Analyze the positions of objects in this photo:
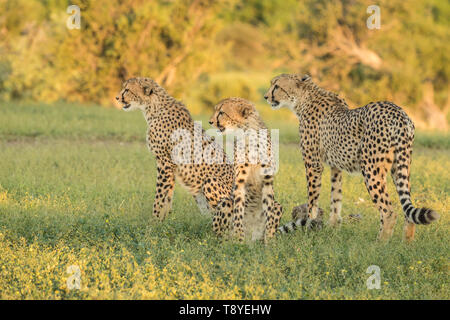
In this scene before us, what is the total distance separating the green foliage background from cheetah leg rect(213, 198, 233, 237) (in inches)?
521

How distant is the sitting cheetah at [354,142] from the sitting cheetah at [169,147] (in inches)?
36.8

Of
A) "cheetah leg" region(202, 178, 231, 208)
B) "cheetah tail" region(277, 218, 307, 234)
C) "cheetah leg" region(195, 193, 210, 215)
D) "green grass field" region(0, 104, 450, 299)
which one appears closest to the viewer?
"green grass field" region(0, 104, 450, 299)

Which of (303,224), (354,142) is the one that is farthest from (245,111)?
(303,224)

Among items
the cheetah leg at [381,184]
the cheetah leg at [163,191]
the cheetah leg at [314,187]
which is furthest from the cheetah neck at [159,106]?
the cheetah leg at [381,184]

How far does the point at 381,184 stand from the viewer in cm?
661

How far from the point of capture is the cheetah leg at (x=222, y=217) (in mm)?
6711

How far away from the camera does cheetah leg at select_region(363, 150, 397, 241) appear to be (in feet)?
21.6

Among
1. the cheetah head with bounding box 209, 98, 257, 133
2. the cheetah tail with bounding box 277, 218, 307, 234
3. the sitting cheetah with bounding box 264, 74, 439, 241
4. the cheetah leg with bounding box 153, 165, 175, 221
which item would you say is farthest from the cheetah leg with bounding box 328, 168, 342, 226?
the cheetah leg with bounding box 153, 165, 175, 221

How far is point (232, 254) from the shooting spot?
20.8 ft

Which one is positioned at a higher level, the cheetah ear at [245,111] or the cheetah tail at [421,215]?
the cheetah ear at [245,111]

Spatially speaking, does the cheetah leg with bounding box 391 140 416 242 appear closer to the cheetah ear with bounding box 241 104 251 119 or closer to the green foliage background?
the cheetah ear with bounding box 241 104 251 119

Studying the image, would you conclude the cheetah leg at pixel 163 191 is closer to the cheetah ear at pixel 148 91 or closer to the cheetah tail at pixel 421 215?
the cheetah ear at pixel 148 91

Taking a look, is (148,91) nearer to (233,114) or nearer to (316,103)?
(233,114)
